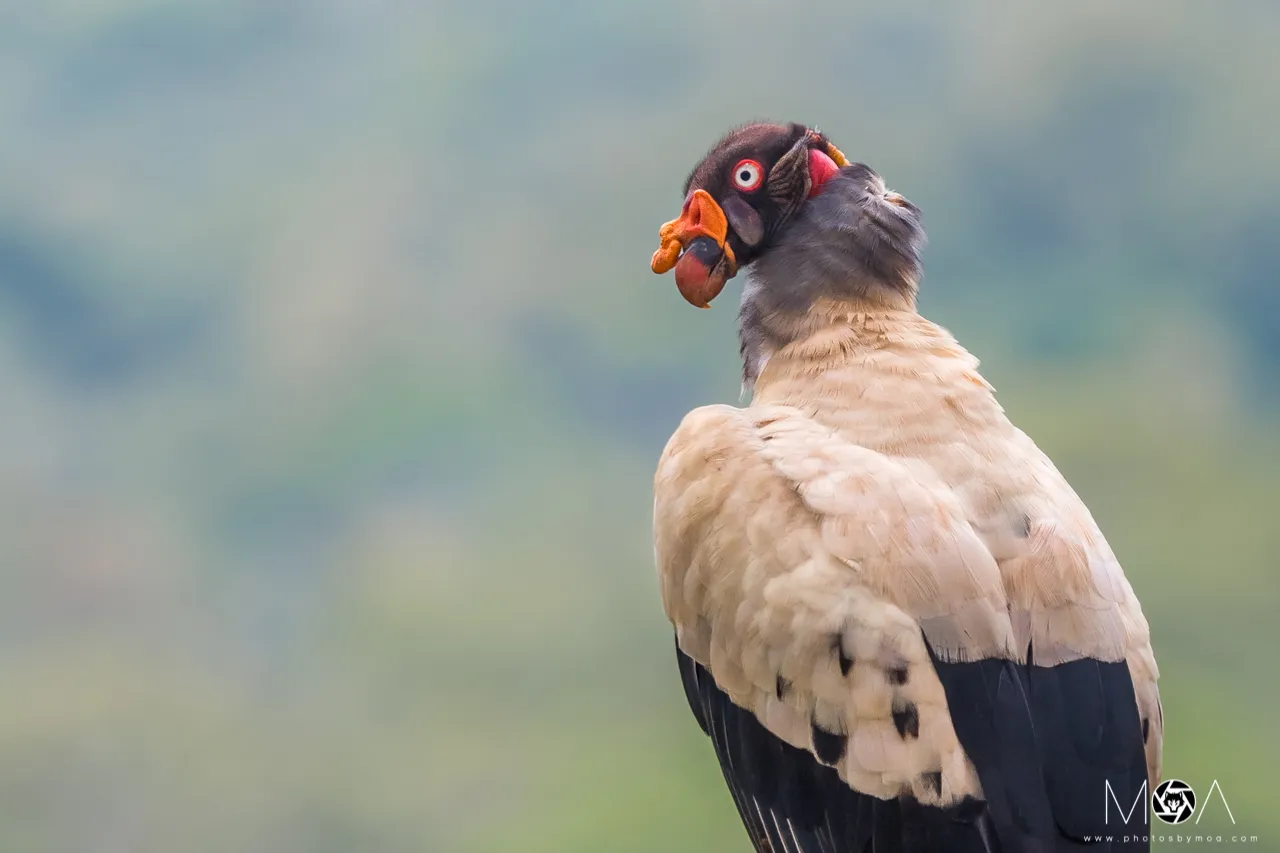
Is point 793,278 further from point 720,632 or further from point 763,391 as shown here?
point 720,632

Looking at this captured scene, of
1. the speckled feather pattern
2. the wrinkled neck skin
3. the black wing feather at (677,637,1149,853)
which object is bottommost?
the black wing feather at (677,637,1149,853)

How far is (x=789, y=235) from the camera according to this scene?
8.14ft

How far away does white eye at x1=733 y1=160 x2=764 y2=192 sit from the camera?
2.48m

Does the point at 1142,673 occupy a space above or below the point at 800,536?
below

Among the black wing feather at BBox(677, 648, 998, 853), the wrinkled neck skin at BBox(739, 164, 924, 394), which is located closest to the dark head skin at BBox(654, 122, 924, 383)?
the wrinkled neck skin at BBox(739, 164, 924, 394)

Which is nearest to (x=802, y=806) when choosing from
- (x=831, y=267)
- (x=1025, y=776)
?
(x=1025, y=776)

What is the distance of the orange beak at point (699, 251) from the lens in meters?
2.49

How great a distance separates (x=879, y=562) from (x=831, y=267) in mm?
763

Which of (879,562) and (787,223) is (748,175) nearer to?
(787,223)

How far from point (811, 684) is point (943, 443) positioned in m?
0.50

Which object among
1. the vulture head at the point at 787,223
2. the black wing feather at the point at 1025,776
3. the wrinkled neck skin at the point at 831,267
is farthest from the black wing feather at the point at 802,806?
the vulture head at the point at 787,223

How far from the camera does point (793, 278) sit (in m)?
2.43

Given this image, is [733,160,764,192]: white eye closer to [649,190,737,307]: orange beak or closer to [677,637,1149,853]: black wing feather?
[649,190,737,307]: orange beak

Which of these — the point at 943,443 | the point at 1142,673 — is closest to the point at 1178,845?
the point at 1142,673
